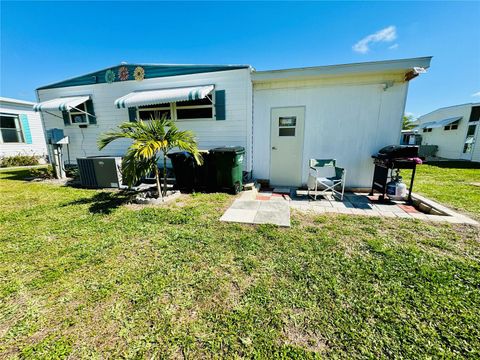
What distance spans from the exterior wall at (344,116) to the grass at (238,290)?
8.54 feet

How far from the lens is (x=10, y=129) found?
1139cm

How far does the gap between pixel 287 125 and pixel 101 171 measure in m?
5.96

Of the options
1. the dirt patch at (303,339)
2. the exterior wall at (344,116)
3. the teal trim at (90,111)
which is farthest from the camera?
the teal trim at (90,111)

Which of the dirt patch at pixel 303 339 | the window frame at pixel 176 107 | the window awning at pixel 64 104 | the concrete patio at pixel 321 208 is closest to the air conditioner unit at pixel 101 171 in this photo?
the window frame at pixel 176 107

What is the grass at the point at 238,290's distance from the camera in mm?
1433

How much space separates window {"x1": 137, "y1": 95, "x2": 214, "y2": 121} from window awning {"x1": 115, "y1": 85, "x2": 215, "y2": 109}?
0.47 meters

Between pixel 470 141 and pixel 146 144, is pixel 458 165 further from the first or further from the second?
pixel 146 144

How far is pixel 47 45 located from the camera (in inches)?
374

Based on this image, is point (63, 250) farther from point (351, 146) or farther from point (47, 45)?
point (47, 45)

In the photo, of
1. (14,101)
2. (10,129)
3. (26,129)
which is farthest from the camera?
(26,129)

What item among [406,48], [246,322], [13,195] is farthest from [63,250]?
[406,48]

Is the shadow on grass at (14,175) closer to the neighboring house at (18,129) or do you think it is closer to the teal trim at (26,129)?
the neighboring house at (18,129)

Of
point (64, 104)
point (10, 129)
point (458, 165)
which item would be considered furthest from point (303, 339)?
point (10, 129)

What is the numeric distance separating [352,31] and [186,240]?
8.03 m
